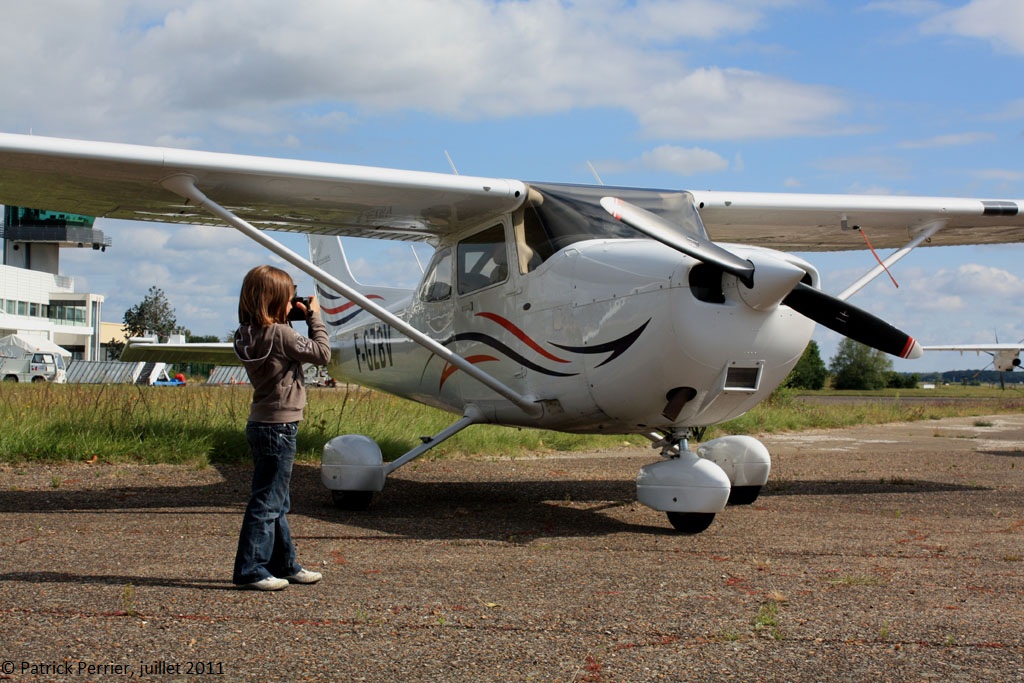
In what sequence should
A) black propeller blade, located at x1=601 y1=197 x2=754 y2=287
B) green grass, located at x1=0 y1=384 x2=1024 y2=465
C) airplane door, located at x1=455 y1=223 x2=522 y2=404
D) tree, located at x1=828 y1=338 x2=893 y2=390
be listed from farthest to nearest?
tree, located at x1=828 y1=338 x2=893 y2=390 < green grass, located at x1=0 y1=384 x2=1024 y2=465 < airplane door, located at x1=455 y1=223 x2=522 y2=404 < black propeller blade, located at x1=601 y1=197 x2=754 y2=287

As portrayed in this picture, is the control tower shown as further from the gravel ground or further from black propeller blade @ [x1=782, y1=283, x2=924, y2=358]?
black propeller blade @ [x1=782, y1=283, x2=924, y2=358]

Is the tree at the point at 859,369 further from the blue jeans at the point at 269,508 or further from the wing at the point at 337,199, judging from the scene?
the blue jeans at the point at 269,508

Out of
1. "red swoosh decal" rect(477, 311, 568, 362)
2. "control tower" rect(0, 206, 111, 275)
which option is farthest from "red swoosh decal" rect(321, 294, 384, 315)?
"control tower" rect(0, 206, 111, 275)

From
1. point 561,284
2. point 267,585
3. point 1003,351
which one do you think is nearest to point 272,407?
point 267,585

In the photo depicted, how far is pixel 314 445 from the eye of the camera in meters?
11.4

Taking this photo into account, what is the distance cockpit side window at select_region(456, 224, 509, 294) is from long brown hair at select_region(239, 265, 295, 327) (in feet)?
10.0

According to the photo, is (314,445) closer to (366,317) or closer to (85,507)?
(366,317)

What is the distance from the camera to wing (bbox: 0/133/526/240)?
22.8 ft

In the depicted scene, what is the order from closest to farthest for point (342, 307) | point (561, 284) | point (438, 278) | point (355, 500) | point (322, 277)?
1. point (561, 284)
2. point (322, 277)
3. point (355, 500)
4. point (438, 278)
5. point (342, 307)

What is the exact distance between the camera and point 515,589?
457cm

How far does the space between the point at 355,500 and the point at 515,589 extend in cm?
324

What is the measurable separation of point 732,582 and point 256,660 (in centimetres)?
248

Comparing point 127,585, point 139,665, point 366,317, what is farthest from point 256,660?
point 366,317

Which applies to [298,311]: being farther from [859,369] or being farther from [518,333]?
[859,369]
